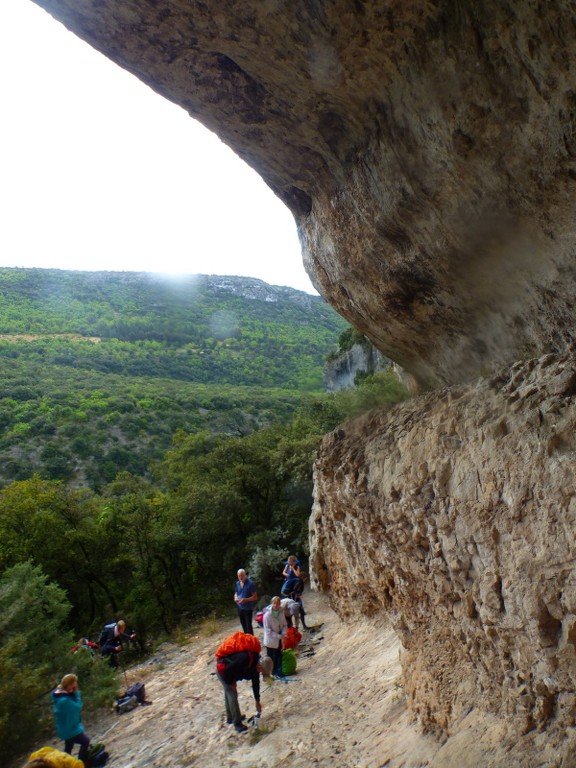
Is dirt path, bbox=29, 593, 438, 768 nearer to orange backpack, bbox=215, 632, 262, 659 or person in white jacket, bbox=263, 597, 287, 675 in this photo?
person in white jacket, bbox=263, 597, 287, 675

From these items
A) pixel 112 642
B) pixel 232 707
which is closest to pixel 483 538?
pixel 232 707

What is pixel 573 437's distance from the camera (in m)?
3.73

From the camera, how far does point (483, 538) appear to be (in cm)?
437

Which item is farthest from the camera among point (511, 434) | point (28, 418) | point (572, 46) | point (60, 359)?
point (60, 359)

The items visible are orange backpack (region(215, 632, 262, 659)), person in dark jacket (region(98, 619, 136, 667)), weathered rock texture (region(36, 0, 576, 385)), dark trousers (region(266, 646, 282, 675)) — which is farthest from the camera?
person in dark jacket (region(98, 619, 136, 667))

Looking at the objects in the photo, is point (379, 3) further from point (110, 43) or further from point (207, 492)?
point (207, 492)

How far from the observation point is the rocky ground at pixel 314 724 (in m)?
Result: 5.09

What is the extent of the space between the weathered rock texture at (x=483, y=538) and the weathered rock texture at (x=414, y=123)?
94 cm

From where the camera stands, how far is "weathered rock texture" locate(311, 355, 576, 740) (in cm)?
377

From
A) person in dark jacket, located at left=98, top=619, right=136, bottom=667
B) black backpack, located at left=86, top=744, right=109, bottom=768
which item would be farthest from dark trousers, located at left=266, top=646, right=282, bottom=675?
person in dark jacket, located at left=98, top=619, right=136, bottom=667

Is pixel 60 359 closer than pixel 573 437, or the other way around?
pixel 573 437

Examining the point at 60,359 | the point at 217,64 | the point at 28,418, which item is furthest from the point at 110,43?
the point at 60,359

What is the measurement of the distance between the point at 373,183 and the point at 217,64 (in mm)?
1789

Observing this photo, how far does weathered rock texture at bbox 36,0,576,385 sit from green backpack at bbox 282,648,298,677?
5630 mm
